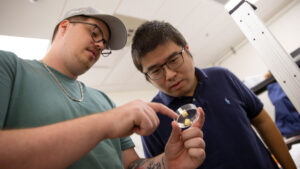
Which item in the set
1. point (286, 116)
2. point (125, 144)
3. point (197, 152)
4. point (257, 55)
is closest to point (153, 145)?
point (125, 144)

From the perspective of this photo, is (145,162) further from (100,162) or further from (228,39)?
(228,39)

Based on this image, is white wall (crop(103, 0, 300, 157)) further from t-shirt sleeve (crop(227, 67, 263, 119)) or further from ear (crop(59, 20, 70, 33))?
ear (crop(59, 20, 70, 33))

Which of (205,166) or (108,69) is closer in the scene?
(205,166)

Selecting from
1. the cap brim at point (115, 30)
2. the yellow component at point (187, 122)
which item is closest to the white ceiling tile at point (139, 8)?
the cap brim at point (115, 30)

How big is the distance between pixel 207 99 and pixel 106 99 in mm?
717

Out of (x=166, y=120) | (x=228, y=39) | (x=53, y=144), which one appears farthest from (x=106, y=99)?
(x=228, y=39)

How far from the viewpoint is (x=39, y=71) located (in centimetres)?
87

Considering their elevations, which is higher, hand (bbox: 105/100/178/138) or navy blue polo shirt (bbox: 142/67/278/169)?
hand (bbox: 105/100/178/138)

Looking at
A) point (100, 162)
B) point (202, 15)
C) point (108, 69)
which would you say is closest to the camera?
point (100, 162)

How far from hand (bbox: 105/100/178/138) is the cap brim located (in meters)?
0.90

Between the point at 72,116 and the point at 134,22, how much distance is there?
2149 millimetres

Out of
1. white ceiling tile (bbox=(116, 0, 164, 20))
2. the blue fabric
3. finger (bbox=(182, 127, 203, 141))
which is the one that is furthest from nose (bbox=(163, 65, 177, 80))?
the blue fabric

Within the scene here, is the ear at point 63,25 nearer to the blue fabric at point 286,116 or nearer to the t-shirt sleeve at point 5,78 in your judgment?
the t-shirt sleeve at point 5,78

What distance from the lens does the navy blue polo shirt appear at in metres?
1.00
